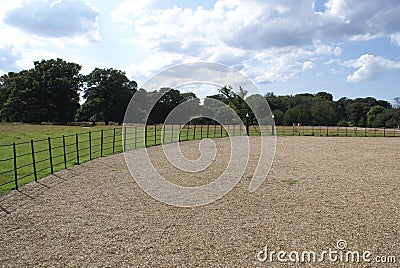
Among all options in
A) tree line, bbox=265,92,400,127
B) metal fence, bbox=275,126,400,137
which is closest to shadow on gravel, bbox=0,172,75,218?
metal fence, bbox=275,126,400,137

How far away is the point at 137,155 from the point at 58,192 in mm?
7594

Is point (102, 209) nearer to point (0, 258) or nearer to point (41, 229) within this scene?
point (41, 229)

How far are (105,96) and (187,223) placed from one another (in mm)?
41825

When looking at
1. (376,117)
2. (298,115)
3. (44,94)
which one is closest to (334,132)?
(298,115)

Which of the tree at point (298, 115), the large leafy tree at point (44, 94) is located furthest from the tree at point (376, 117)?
the large leafy tree at point (44, 94)

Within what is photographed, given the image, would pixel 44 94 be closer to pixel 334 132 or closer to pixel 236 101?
pixel 236 101

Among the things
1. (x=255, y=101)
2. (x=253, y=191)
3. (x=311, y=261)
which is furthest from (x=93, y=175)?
(x=255, y=101)

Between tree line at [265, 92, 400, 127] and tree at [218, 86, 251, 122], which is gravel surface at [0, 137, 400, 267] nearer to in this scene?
tree at [218, 86, 251, 122]

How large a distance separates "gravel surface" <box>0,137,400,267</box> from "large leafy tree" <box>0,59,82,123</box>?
3749 cm

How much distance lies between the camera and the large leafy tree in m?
43.8

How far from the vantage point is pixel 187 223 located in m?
6.23

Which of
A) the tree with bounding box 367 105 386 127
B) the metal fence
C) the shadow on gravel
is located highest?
the tree with bounding box 367 105 386 127

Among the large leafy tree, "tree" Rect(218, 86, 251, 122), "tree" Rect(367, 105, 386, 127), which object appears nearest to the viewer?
"tree" Rect(218, 86, 251, 122)

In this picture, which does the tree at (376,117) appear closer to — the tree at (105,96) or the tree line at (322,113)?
the tree line at (322,113)
